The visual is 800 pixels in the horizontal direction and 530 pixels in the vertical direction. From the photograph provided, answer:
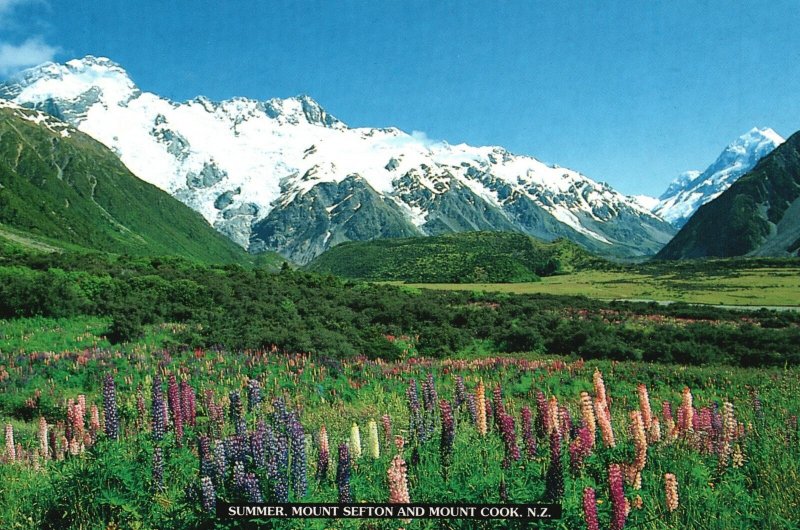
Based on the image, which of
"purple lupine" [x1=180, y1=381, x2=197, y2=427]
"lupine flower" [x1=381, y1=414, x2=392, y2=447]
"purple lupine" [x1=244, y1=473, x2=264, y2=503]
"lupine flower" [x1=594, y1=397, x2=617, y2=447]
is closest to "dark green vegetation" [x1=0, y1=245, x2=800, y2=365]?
"purple lupine" [x1=180, y1=381, x2=197, y2=427]

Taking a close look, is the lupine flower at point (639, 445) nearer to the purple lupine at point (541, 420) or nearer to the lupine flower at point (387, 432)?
the purple lupine at point (541, 420)

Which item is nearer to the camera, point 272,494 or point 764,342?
point 272,494

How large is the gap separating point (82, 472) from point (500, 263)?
493 ft

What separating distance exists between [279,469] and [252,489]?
21.6 inches

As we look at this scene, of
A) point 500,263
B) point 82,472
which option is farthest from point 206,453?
point 500,263

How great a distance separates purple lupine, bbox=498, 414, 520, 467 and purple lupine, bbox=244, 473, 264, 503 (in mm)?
2955

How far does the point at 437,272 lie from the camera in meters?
172

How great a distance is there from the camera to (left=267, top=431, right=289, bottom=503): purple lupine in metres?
5.09

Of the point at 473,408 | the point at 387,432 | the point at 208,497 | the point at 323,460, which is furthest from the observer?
the point at 473,408

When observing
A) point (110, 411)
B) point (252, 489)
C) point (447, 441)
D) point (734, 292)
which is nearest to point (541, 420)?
point (447, 441)

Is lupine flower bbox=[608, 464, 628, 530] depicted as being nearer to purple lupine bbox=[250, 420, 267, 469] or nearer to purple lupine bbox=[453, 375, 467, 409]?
purple lupine bbox=[250, 420, 267, 469]

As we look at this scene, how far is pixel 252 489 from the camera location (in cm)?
496

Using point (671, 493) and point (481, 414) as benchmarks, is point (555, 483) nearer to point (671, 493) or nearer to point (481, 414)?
point (671, 493)

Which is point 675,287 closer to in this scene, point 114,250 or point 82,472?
point 82,472
